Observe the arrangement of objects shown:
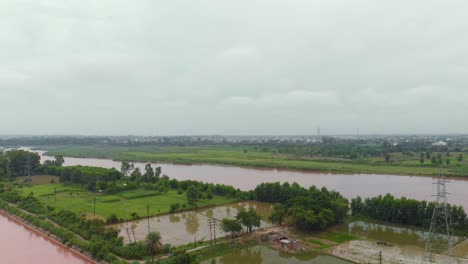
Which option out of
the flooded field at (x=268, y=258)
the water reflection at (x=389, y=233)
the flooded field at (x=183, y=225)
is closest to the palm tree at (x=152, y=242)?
the flooded field at (x=183, y=225)

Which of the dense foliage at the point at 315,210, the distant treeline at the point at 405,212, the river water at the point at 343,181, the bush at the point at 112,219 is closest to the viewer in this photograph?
the distant treeline at the point at 405,212

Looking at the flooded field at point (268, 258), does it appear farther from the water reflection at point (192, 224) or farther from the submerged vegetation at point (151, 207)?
the water reflection at point (192, 224)

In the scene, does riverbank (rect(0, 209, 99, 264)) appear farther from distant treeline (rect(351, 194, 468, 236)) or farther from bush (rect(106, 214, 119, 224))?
distant treeline (rect(351, 194, 468, 236))

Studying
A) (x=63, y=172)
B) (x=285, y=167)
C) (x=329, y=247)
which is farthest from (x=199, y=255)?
(x=285, y=167)

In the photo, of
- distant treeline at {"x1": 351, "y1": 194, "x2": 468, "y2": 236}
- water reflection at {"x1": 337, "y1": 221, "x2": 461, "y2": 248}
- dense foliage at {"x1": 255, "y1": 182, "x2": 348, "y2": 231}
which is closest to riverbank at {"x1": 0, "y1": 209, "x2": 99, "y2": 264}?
dense foliage at {"x1": 255, "y1": 182, "x2": 348, "y2": 231}

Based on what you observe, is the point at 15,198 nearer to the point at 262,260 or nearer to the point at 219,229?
the point at 219,229
